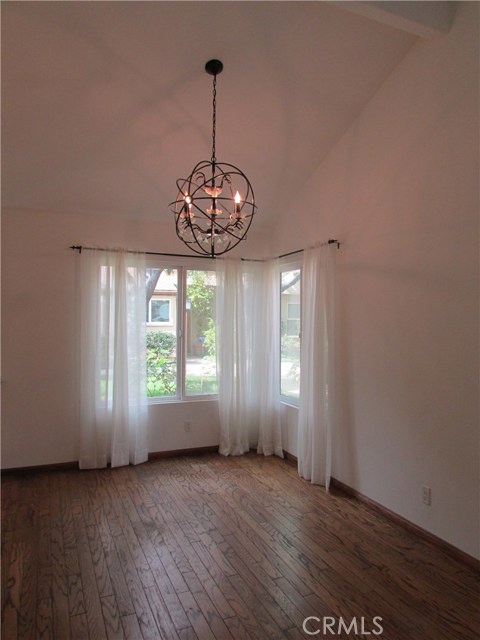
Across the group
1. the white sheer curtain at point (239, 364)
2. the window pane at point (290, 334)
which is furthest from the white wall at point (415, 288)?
the white sheer curtain at point (239, 364)

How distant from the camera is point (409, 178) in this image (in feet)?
9.64

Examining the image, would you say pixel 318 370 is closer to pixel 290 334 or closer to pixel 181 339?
pixel 290 334

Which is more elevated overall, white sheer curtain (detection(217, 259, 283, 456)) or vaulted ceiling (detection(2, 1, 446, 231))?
vaulted ceiling (detection(2, 1, 446, 231))

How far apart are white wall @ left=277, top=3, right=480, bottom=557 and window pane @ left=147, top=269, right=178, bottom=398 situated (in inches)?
76.2

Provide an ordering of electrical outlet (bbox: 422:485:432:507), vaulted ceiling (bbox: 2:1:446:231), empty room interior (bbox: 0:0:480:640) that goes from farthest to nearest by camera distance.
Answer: electrical outlet (bbox: 422:485:432:507) → vaulted ceiling (bbox: 2:1:446:231) → empty room interior (bbox: 0:0:480:640)

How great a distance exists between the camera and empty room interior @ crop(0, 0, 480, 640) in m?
2.34

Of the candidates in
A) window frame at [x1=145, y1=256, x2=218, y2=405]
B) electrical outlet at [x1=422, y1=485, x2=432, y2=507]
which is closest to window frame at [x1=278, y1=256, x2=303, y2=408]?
window frame at [x1=145, y1=256, x2=218, y2=405]

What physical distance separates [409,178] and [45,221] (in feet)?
11.0

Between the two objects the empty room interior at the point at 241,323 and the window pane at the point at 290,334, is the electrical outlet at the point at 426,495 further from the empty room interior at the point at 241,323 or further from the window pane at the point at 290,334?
the window pane at the point at 290,334

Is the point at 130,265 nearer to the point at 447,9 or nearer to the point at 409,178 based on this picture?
the point at 409,178

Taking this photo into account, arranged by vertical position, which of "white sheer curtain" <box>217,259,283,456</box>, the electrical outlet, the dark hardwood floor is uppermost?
"white sheer curtain" <box>217,259,283,456</box>

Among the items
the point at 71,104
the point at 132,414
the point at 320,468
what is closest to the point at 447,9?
the point at 71,104

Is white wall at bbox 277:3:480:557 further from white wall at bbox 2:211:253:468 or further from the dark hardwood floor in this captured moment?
white wall at bbox 2:211:253:468

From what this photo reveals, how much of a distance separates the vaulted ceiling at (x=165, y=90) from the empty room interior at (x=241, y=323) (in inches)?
0.7
